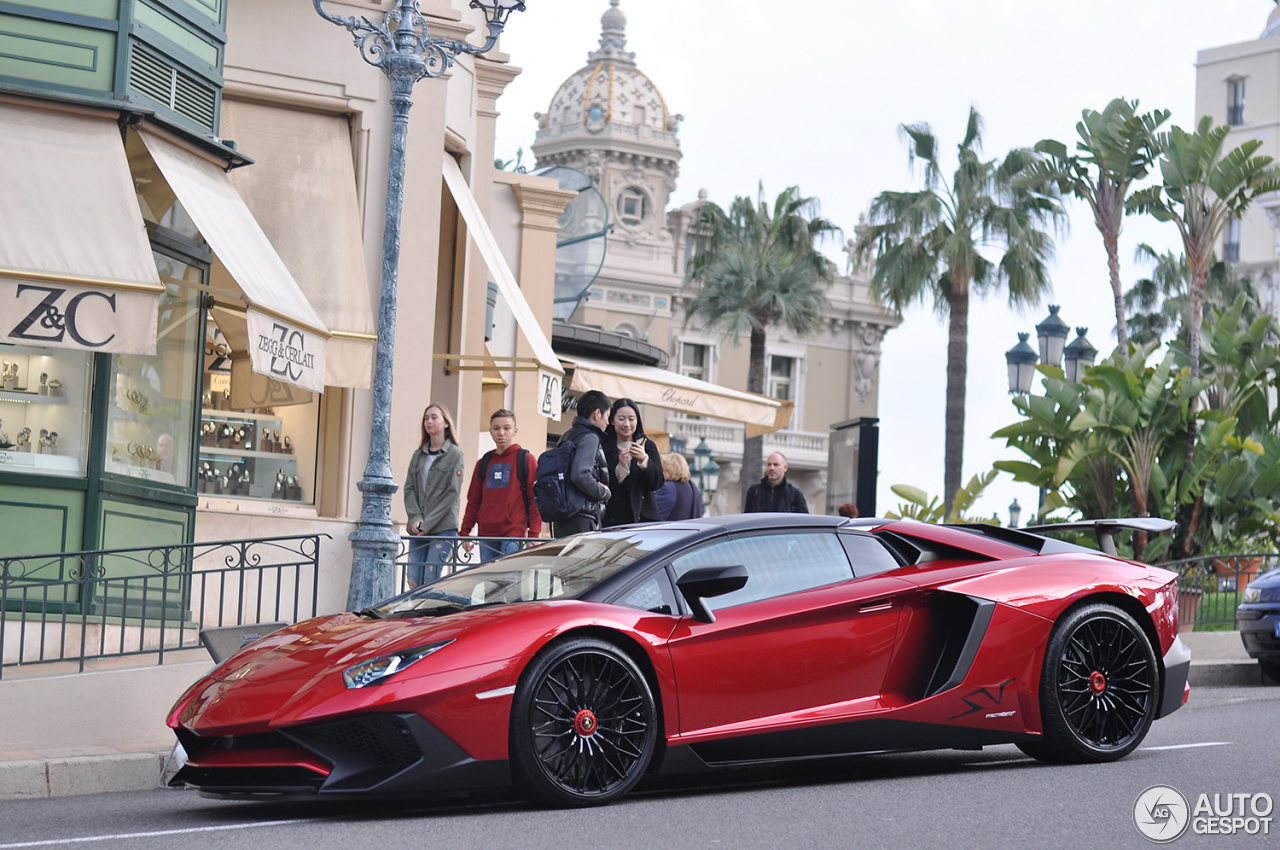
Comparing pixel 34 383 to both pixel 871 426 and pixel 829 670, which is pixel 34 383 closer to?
pixel 829 670

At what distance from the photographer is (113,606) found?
382 inches

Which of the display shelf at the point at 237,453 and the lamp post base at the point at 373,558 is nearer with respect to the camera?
the lamp post base at the point at 373,558

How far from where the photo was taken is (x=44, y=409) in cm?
1019

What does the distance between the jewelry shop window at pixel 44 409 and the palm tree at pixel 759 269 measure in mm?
35466

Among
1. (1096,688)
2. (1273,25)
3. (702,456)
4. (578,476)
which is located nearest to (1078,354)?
(578,476)

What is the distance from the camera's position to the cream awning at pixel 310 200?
1283 centimetres

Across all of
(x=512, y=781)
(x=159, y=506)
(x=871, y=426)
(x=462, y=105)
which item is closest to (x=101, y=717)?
(x=159, y=506)

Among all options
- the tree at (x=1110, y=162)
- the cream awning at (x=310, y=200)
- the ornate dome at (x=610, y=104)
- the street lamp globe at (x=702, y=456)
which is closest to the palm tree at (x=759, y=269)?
the street lamp globe at (x=702, y=456)

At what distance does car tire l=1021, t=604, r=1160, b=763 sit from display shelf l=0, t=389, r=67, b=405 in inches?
261

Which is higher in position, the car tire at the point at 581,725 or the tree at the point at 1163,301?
the tree at the point at 1163,301

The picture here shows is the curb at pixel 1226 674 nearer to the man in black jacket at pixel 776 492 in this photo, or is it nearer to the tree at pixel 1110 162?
the man in black jacket at pixel 776 492

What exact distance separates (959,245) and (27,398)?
1059 inches

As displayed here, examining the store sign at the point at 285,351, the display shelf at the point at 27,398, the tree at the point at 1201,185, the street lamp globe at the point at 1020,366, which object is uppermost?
the tree at the point at 1201,185

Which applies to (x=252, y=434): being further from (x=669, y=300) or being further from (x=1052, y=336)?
(x=669, y=300)
